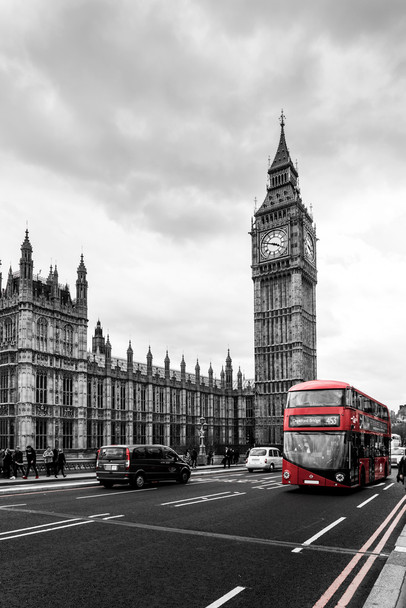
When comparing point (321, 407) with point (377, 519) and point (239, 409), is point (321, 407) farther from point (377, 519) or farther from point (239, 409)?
point (239, 409)

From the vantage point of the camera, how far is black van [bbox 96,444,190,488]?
2223 centimetres

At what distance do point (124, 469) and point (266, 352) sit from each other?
216 feet

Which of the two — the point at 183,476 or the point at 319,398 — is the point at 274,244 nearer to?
the point at 183,476

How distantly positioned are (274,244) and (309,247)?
21.6 feet

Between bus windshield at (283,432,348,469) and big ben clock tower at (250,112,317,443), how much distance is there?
200ft

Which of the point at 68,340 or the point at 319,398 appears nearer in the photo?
the point at 319,398

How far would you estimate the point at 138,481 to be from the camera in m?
22.6

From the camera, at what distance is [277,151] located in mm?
96938

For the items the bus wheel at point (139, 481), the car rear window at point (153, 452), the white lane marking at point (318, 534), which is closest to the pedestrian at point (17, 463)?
the car rear window at point (153, 452)

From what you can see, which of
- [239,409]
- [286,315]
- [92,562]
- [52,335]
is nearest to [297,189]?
[286,315]

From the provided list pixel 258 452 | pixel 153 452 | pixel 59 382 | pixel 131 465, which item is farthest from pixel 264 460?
pixel 59 382

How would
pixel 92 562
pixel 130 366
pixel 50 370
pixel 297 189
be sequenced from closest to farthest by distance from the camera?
pixel 92 562 → pixel 50 370 → pixel 130 366 → pixel 297 189

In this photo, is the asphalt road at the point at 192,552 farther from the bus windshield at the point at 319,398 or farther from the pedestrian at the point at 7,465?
the pedestrian at the point at 7,465

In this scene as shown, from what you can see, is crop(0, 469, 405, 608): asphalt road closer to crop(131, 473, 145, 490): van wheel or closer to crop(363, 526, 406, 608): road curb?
crop(363, 526, 406, 608): road curb
